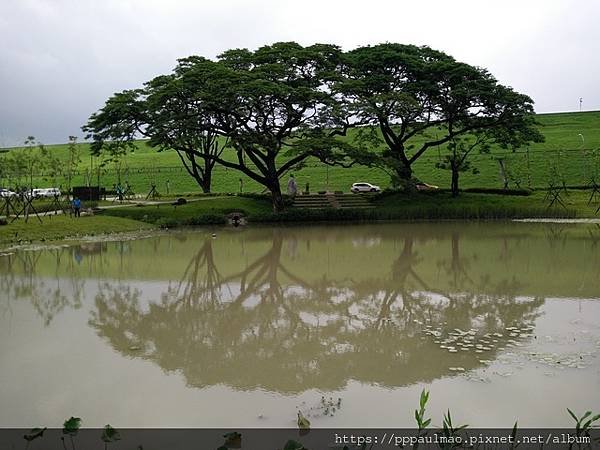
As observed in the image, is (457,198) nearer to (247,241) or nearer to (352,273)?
(247,241)

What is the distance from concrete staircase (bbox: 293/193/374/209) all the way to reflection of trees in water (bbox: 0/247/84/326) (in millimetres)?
16637

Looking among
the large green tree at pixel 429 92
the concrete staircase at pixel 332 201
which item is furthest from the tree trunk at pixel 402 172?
the concrete staircase at pixel 332 201

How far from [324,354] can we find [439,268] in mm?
8044

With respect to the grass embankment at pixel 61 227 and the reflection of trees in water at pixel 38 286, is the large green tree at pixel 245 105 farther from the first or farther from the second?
the reflection of trees in water at pixel 38 286

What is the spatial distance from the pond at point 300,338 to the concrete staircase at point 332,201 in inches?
588

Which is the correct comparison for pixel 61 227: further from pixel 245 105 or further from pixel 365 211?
pixel 365 211

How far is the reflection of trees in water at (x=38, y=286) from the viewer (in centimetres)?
1165

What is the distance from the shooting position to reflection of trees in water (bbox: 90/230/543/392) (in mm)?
7379

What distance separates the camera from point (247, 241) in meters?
22.2

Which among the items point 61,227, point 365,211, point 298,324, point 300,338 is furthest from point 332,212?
point 300,338

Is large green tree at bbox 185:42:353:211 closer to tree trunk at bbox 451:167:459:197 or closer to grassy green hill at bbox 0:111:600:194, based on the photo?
tree trunk at bbox 451:167:459:197

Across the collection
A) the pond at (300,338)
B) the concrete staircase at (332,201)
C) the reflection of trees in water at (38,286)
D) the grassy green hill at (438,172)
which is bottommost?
the pond at (300,338)

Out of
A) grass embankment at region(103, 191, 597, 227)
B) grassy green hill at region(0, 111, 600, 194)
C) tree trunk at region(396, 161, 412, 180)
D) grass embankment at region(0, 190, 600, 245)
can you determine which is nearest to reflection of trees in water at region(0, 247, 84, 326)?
grass embankment at region(0, 190, 600, 245)

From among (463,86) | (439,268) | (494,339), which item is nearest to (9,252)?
(439,268)
